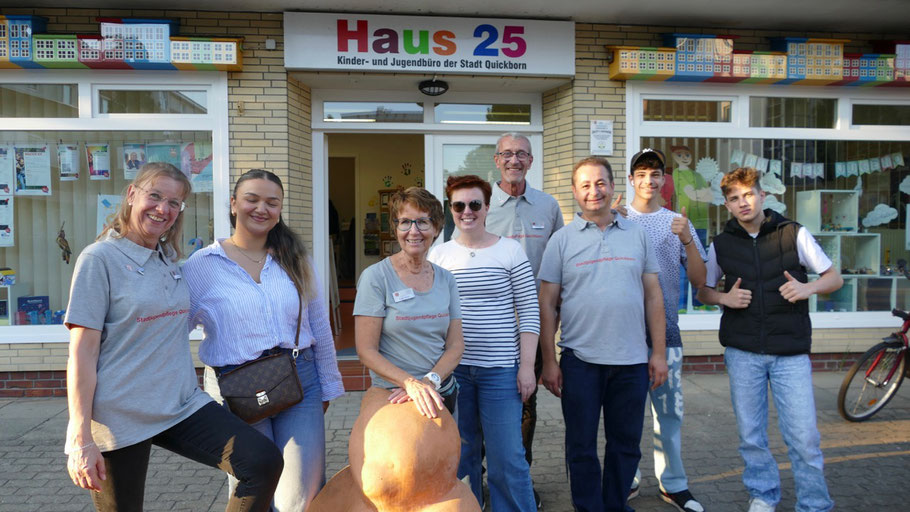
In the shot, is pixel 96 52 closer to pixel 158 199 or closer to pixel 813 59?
pixel 158 199

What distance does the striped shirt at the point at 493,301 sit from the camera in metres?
3.24

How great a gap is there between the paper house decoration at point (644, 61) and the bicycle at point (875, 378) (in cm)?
347

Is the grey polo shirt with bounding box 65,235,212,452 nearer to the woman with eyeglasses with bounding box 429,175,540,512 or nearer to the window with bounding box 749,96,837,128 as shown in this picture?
the woman with eyeglasses with bounding box 429,175,540,512

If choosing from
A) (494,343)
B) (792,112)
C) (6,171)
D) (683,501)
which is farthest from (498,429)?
(6,171)

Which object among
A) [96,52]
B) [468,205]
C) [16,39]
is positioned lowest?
[468,205]

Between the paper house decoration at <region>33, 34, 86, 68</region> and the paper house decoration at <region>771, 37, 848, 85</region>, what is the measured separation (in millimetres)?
7558

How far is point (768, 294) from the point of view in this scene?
11.8 ft

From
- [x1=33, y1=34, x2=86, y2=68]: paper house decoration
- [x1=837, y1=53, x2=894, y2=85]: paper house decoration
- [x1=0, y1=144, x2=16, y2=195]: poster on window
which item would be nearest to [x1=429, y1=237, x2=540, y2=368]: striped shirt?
[x1=33, y1=34, x2=86, y2=68]: paper house decoration

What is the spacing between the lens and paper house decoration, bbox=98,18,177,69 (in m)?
6.12

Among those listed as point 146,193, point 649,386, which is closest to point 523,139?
point 649,386

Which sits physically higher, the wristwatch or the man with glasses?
the man with glasses

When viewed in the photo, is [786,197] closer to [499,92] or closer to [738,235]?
[499,92]

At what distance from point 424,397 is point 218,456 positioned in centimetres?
87

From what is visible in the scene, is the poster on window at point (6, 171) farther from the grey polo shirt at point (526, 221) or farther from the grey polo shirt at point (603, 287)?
the grey polo shirt at point (603, 287)
